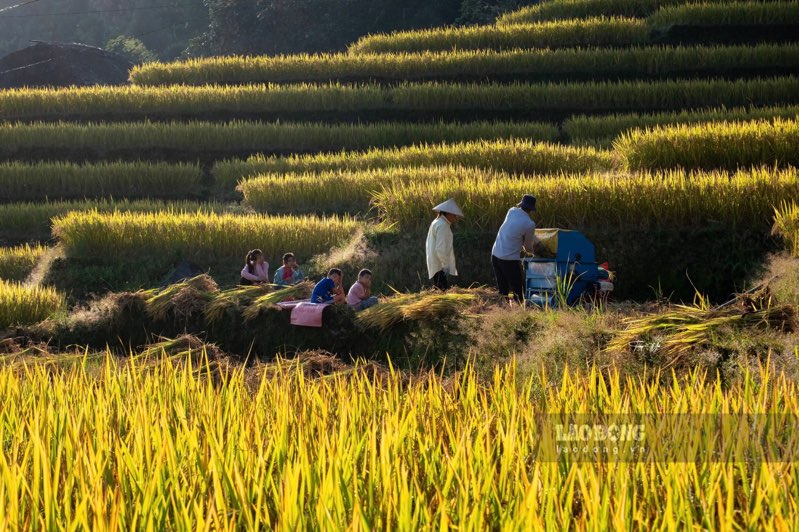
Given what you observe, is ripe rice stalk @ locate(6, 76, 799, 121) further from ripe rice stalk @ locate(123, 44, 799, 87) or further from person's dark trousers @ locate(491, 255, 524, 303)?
person's dark trousers @ locate(491, 255, 524, 303)

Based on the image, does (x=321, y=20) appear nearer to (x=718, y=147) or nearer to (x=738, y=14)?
(x=738, y=14)

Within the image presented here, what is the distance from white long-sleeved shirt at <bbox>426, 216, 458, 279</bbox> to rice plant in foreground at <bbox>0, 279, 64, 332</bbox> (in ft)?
13.1

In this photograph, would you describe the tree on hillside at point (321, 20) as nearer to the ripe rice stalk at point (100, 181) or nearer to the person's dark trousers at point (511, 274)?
the ripe rice stalk at point (100, 181)

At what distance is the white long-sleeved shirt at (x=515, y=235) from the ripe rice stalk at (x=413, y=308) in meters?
0.82

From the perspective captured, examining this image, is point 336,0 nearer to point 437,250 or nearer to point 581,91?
point 581,91

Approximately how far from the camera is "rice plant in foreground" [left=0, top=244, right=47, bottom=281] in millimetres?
14391

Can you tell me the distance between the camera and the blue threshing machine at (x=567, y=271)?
8.86 m

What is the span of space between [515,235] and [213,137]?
12310 millimetres

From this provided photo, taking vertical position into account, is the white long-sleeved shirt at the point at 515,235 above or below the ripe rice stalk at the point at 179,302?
above

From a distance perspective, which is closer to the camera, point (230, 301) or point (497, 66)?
point (230, 301)

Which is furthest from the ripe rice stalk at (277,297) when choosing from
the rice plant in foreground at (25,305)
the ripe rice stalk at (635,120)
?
the ripe rice stalk at (635,120)

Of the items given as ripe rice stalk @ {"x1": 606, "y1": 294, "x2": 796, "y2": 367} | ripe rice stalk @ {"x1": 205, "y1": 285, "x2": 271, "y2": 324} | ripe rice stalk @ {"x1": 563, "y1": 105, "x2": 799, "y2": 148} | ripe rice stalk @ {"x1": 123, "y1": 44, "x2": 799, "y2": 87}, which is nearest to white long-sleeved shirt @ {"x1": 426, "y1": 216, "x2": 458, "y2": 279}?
ripe rice stalk @ {"x1": 205, "y1": 285, "x2": 271, "y2": 324}

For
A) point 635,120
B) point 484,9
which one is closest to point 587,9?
point 635,120

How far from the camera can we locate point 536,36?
24.3 metres
